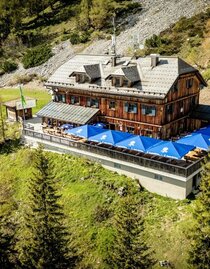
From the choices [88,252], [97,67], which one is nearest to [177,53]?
[97,67]

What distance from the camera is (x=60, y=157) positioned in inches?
1638

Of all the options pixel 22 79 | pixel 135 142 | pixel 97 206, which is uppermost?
pixel 22 79

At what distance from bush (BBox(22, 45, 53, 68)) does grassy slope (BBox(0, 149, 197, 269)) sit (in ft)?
160

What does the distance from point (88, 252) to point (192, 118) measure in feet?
70.9

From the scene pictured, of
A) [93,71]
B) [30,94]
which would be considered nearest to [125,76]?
[93,71]

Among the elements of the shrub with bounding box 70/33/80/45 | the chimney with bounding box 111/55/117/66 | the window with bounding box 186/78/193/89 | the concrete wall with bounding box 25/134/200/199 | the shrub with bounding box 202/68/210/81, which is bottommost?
the concrete wall with bounding box 25/134/200/199

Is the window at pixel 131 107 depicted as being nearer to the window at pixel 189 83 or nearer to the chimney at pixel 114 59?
the chimney at pixel 114 59

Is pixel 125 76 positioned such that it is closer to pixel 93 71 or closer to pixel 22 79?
pixel 93 71

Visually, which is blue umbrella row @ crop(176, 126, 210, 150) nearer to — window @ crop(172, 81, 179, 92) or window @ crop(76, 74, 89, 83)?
window @ crop(172, 81, 179, 92)

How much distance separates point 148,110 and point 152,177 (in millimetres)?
8721

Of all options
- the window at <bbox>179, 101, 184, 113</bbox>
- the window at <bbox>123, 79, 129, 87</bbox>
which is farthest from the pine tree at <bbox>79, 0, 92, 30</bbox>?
the window at <bbox>179, 101, 184, 113</bbox>

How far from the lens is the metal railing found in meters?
32.5

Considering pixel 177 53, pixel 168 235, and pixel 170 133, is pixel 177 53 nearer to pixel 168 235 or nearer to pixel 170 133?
pixel 170 133

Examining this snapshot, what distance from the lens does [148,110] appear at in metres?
40.4
